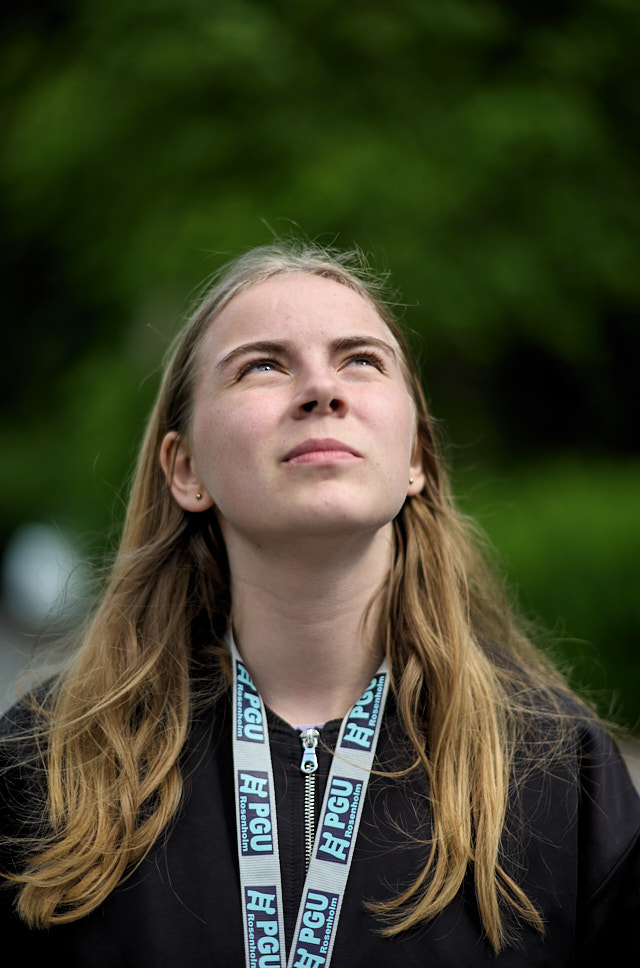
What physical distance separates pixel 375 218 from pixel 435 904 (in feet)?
24.0

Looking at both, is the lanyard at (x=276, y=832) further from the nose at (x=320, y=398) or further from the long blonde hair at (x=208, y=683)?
the nose at (x=320, y=398)

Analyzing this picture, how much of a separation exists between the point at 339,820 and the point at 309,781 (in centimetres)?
13

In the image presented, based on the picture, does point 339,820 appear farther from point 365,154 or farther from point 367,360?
point 365,154

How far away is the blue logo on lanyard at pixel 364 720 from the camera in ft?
8.38

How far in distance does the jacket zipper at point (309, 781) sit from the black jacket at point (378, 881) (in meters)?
0.02

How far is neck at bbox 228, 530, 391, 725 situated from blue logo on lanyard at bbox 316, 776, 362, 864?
237mm

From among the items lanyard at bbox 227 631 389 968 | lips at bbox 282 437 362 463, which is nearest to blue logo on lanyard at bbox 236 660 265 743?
lanyard at bbox 227 631 389 968

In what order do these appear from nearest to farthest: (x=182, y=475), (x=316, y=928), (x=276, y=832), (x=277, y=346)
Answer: (x=316, y=928), (x=276, y=832), (x=277, y=346), (x=182, y=475)

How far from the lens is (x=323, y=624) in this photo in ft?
8.96

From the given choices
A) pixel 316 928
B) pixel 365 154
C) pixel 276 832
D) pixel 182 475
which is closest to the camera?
pixel 316 928

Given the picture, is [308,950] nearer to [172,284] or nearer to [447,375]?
[172,284]

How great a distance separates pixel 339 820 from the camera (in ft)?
8.00

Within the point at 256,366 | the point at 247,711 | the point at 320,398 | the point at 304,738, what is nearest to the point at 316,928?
the point at 304,738

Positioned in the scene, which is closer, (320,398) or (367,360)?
(320,398)
